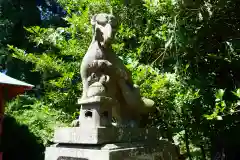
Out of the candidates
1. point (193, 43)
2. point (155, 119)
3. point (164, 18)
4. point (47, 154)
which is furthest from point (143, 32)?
point (47, 154)

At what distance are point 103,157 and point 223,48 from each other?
2.95m

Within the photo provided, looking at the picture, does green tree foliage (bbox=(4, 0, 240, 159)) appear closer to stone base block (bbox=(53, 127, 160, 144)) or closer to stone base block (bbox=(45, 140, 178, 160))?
stone base block (bbox=(45, 140, 178, 160))

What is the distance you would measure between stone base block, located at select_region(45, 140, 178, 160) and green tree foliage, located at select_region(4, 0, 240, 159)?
91 cm

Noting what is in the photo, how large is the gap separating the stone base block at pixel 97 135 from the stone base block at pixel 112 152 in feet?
0.17

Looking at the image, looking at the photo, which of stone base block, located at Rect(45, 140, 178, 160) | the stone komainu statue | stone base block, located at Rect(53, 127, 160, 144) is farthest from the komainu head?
stone base block, located at Rect(45, 140, 178, 160)

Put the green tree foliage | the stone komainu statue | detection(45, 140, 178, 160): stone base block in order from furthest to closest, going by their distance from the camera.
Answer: the green tree foliage
the stone komainu statue
detection(45, 140, 178, 160): stone base block

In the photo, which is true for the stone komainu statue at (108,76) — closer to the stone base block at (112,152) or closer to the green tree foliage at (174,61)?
the stone base block at (112,152)

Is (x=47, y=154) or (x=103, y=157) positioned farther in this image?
(x=47, y=154)

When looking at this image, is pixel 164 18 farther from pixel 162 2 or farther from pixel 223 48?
pixel 223 48

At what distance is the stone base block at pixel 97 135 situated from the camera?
7.27 ft

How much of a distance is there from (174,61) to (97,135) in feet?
8.27

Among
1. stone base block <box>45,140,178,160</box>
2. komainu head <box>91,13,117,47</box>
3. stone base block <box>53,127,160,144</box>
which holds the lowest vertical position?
stone base block <box>45,140,178,160</box>

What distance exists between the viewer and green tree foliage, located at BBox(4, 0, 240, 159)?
389cm

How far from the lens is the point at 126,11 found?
4.91 metres
